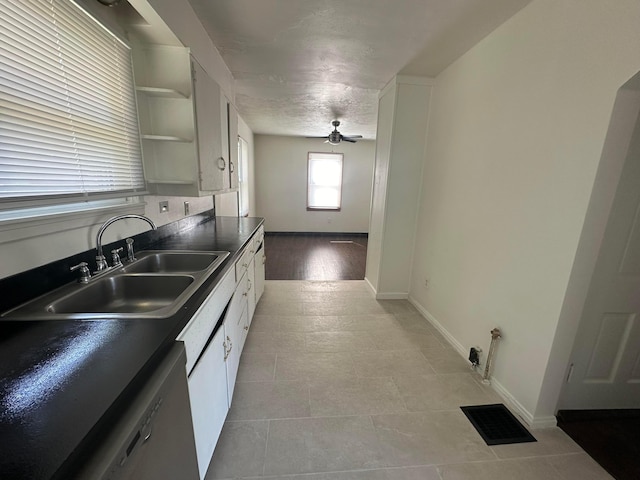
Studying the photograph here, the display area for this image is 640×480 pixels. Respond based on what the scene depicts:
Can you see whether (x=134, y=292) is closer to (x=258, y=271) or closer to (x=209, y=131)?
(x=209, y=131)

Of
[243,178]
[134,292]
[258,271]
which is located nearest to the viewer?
[134,292]

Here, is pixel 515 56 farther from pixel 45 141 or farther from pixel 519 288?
pixel 45 141

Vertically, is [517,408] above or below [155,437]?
below

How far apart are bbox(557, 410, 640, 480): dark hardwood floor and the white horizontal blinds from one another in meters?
3.06

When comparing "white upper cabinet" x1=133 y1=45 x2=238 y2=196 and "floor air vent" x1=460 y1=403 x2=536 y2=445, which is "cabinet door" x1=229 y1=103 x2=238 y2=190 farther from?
"floor air vent" x1=460 y1=403 x2=536 y2=445

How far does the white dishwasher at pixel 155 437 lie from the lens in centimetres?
55

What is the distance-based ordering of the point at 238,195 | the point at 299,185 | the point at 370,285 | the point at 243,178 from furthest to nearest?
the point at 299,185 → the point at 243,178 → the point at 238,195 → the point at 370,285

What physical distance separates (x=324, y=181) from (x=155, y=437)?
689 centimetres

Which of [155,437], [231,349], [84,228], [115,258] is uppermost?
[84,228]

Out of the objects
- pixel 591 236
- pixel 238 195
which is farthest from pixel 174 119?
pixel 238 195

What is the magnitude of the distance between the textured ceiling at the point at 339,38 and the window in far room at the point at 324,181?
11.4 feet

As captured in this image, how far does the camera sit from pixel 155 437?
734 mm

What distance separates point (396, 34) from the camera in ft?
6.80

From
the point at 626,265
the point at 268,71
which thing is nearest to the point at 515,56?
the point at 626,265
